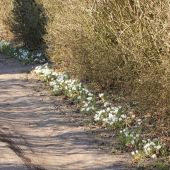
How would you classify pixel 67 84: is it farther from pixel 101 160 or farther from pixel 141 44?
pixel 101 160

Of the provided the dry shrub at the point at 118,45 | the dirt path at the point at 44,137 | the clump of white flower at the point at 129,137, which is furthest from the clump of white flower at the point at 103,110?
the dry shrub at the point at 118,45

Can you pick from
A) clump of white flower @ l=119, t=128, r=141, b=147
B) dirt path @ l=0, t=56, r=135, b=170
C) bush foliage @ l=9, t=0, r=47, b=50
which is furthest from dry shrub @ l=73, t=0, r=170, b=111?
bush foliage @ l=9, t=0, r=47, b=50

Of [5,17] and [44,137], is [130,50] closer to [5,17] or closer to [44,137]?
[44,137]

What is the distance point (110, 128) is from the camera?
382 inches

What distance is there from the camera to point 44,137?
31.0ft

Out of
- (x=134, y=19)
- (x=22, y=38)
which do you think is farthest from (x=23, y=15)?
(x=134, y=19)

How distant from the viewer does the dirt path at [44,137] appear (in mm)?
7969

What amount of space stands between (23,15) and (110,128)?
11.7 m

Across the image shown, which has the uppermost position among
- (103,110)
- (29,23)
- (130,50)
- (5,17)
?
(5,17)

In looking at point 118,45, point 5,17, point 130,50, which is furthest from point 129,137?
point 5,17

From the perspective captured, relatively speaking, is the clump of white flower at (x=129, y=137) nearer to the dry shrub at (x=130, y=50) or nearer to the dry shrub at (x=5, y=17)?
the dry shrub at (x=130, y=50)

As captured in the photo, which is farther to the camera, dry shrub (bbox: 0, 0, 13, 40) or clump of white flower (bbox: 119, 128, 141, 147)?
dry shrub (bbox: 0, 0, 13, 40)

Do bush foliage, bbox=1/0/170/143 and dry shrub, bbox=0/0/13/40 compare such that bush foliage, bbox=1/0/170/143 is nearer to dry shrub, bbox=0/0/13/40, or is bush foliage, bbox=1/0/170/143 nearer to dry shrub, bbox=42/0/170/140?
dry shrub, bbox=42/0/170/140

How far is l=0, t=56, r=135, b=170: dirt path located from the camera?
26.1ft
